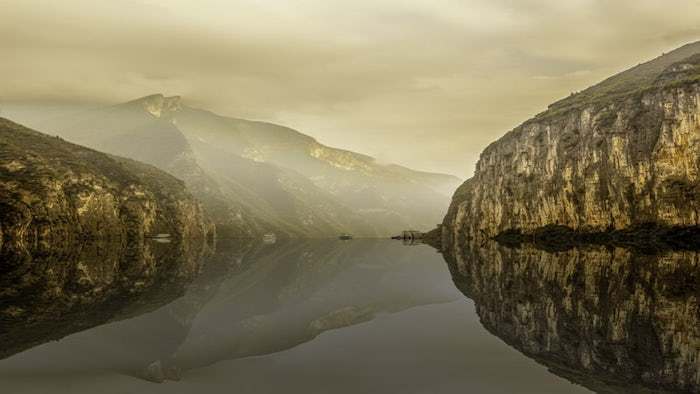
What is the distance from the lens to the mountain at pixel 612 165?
134000mm

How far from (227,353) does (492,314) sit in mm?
15304

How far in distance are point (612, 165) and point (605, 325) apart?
144 metres

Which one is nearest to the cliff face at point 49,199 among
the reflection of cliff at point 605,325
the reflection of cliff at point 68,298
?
the reflection of cliff at point 68,298

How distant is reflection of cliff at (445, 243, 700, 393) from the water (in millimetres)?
86

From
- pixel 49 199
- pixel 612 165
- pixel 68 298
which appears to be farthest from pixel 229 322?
pixel 612 165

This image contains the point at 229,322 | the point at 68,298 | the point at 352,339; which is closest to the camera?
the point at 352,339

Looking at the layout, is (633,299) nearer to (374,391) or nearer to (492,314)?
(492,314)

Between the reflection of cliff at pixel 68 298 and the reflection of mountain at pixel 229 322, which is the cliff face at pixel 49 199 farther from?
the reflection of mountain at pixel 229 322

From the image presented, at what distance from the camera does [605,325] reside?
24.1 meters

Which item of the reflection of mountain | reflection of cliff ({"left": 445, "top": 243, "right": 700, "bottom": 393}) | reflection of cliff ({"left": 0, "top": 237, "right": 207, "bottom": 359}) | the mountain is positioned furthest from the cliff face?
the mountain

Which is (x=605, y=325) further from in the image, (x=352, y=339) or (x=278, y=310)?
(x=278, y=310)

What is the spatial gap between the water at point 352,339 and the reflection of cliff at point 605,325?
0.28 feet

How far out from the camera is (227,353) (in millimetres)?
20594

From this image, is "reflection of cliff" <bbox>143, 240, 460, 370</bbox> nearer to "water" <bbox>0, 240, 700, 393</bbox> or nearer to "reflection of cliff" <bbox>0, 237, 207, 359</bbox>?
"water" <bbox>0, 240, 700, 393</bbox>
